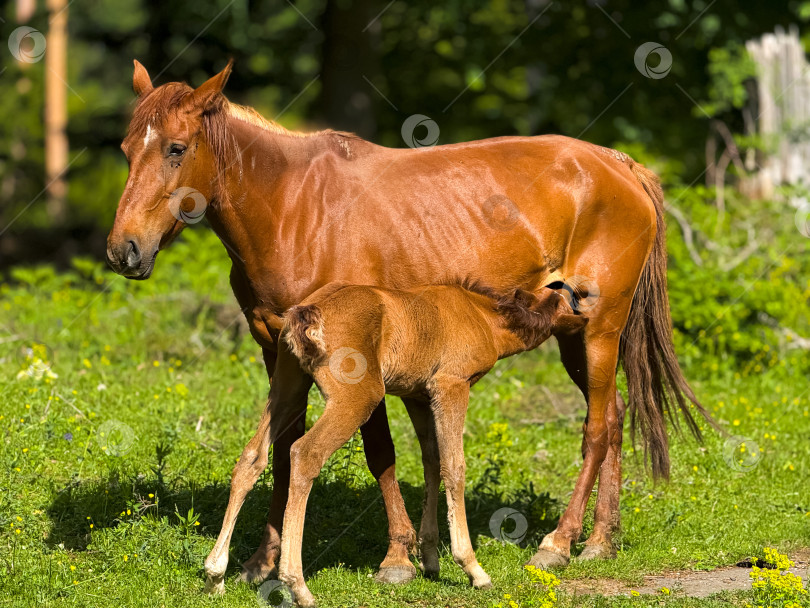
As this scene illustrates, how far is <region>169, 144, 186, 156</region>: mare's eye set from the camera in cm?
537

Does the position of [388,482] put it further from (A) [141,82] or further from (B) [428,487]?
(A) [141,82]

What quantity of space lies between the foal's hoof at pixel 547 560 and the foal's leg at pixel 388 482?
2.54 ft

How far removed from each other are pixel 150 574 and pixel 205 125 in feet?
8.16

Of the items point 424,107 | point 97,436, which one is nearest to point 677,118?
point 424,107

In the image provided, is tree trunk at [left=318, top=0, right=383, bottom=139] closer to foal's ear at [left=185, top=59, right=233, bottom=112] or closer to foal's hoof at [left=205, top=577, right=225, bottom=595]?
foal's ear at [left=185, top=59, right=233, bottom=112]

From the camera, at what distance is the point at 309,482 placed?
505cm

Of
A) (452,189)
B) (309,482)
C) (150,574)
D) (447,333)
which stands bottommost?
(150,574)

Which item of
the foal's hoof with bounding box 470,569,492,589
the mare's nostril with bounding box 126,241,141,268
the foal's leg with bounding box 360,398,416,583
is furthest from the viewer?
the foal's leg with bounding box 360,398,416,583

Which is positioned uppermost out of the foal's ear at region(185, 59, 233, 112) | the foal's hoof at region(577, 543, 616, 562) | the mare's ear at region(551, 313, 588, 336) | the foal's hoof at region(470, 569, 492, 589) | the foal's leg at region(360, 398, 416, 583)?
the mare's ear at region(551, 313, 588, 336)

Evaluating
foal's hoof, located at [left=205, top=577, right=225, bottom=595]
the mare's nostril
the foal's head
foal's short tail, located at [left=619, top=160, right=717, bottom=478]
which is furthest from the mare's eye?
foal's short tail, located at [left=619, top=160, right=717, bottom=478]

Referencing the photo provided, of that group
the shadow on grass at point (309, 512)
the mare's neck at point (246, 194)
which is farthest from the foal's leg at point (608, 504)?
the mare's neck at point (246, 194)

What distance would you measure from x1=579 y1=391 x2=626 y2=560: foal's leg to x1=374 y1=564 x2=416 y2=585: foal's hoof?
1.27m

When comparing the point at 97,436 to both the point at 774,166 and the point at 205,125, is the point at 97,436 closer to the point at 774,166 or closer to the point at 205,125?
the point at 205,125

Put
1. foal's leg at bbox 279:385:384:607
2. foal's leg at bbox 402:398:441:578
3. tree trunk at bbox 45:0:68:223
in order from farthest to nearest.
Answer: tree trunk at bbox 45:0:68:223
foal's leg at bbox 402:398:441:578
foal's leg at bbox 279:385:384:607
